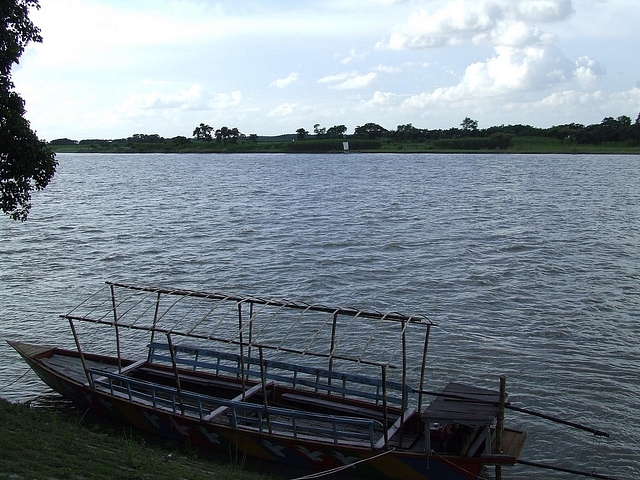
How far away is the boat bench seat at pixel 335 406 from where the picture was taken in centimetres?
1532

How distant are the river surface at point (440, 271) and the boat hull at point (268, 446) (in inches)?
110

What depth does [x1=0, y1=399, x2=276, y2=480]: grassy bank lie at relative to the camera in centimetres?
1096

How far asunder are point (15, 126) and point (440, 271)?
22567mm

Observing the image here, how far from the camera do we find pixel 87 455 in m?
12.1

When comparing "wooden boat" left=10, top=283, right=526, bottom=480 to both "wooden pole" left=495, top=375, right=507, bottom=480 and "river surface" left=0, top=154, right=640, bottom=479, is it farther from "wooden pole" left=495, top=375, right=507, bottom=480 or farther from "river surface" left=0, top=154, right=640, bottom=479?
"river surface" left=0, top=154, right=640, bottom=479

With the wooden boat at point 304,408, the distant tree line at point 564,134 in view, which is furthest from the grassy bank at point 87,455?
the distant tree line at point 564,134

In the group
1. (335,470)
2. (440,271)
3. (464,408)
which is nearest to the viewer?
(464,408)

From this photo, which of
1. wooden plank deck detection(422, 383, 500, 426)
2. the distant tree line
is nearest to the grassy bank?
wooden plank deck detection(422, 383, 500, 426)

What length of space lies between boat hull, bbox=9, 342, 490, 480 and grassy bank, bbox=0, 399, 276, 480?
1.16ft

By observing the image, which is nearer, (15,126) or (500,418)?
(500,418)

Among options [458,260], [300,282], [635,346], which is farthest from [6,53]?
[458,260]

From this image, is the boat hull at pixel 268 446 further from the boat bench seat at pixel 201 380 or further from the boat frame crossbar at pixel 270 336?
the boat bench seat at pixel 201 380

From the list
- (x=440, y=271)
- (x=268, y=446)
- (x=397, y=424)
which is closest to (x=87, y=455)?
(x=268, y=446)

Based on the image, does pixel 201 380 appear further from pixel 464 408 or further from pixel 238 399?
pixel 464 408
